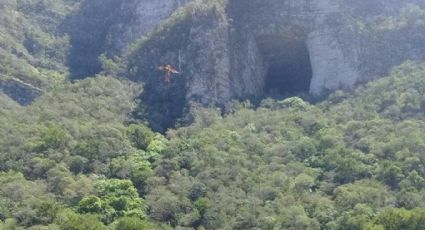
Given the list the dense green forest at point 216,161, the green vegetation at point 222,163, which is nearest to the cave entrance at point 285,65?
the dense green forest at point 216,161

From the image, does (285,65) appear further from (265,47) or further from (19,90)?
(19,90)

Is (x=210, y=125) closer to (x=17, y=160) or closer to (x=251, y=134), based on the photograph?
(x=251, y=134)

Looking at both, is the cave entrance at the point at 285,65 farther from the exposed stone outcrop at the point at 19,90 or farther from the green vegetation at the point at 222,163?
the exposed stone outcrop at the point at 19,90

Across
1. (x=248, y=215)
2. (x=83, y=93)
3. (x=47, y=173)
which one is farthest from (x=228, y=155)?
(x=83, y=93)

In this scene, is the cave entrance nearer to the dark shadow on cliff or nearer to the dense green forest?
the dense green forest

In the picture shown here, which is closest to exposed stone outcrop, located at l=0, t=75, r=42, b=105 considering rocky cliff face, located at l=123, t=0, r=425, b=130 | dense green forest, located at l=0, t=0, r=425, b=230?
dense green forest, located at l=0, t=0, r=425, b=230

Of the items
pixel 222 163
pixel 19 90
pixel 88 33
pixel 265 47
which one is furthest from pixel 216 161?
pixel 88 33
